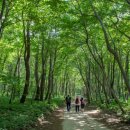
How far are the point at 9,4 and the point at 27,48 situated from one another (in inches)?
321

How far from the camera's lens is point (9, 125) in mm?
13000

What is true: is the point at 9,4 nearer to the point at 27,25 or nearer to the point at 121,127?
the point at 27,25

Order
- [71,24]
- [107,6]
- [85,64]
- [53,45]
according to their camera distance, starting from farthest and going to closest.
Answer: [85,64]
[53,45]
[71,24]
[107,6]

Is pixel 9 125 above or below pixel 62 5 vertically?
below

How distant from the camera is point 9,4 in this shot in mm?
16375

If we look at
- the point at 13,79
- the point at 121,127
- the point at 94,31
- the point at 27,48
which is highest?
the point at 94,31

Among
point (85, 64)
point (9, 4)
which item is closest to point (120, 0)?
point (9, 4)

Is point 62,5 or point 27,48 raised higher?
point 62,5

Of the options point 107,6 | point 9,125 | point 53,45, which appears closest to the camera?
point 9,125

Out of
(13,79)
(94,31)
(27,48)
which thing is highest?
(94,31)

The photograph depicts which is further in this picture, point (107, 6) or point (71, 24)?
point (71, 24)

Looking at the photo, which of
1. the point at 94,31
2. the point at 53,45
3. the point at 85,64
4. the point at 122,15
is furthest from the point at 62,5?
the point at 85,64

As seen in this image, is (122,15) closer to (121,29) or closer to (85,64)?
(121,29)

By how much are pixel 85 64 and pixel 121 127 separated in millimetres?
33057
